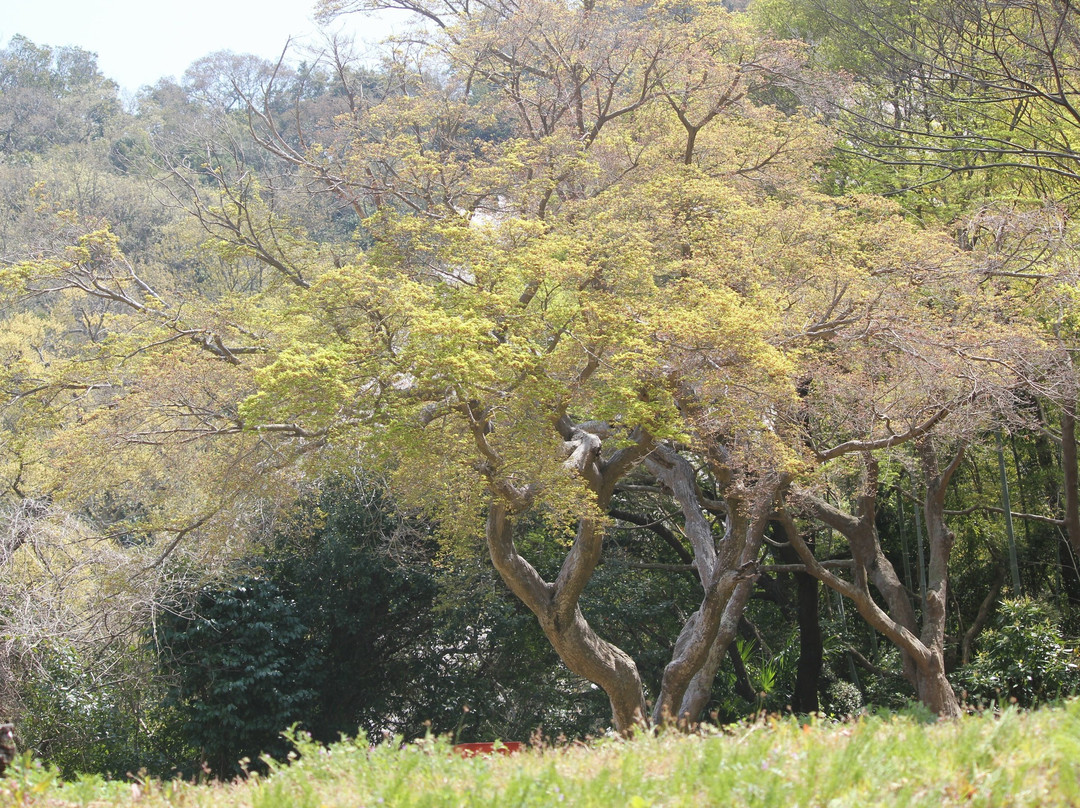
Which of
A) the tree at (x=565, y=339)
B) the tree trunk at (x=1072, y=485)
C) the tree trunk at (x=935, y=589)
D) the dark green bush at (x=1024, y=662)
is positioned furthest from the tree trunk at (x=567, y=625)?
the tree trunk at (x=1072, y=485)

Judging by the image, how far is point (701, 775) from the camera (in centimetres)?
331

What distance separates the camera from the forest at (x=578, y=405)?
826 cm

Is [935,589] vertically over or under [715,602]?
over

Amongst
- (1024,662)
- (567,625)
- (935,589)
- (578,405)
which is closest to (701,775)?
(578,405)

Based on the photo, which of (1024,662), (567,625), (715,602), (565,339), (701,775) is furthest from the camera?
(715,602)

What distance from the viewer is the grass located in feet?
10.1

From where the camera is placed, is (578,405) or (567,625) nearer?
(578,405)

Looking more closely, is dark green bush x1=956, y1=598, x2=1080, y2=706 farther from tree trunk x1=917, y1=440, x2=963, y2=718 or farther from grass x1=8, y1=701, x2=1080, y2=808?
grass x1=8, y1=701, x2=1080, y2=808

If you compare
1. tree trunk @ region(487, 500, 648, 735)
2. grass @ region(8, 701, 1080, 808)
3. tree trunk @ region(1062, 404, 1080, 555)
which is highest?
tree trunk @ region(1062, 404, 1080, 555)

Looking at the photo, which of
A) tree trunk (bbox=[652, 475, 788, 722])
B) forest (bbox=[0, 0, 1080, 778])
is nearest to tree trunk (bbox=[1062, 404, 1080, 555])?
forest (bbox=[0, 0, 1080, 778])

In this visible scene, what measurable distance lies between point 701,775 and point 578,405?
217 inches

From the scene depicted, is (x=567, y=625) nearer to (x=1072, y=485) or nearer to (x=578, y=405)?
(x=578, y=405)

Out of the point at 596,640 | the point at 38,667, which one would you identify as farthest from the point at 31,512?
the point at 596,640

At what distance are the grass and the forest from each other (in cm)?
372
